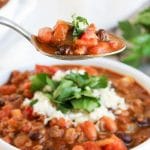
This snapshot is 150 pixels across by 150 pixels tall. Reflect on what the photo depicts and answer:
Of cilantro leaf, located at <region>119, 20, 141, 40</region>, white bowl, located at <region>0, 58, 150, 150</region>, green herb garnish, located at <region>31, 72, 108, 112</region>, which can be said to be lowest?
green herb garnish, located at <region>31, 72, 108, 112</region>

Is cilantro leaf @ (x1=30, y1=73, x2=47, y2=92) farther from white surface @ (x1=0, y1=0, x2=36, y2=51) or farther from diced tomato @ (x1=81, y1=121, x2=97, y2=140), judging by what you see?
white surface @ (x1=0, y1=0, x2=36, y2=51)

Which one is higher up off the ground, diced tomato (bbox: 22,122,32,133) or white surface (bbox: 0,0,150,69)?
white surface (bbox: 0,0,150,69)

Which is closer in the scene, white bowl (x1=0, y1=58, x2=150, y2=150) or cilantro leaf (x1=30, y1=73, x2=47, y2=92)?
cilantro leaf (x1=30, y1=73, x2=47, y2=92)

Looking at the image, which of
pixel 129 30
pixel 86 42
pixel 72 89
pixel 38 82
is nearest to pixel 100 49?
pixel 86 42

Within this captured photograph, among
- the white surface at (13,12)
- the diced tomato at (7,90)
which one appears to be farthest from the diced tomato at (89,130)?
the white surface at (13,12)

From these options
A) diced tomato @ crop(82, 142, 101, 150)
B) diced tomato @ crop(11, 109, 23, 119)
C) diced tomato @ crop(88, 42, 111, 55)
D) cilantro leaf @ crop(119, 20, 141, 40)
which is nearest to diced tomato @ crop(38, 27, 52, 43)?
diced tomato @ crop(88, 42, 111, 55)

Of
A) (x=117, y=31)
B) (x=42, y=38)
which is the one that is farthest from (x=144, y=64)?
(x=42, y=38)
